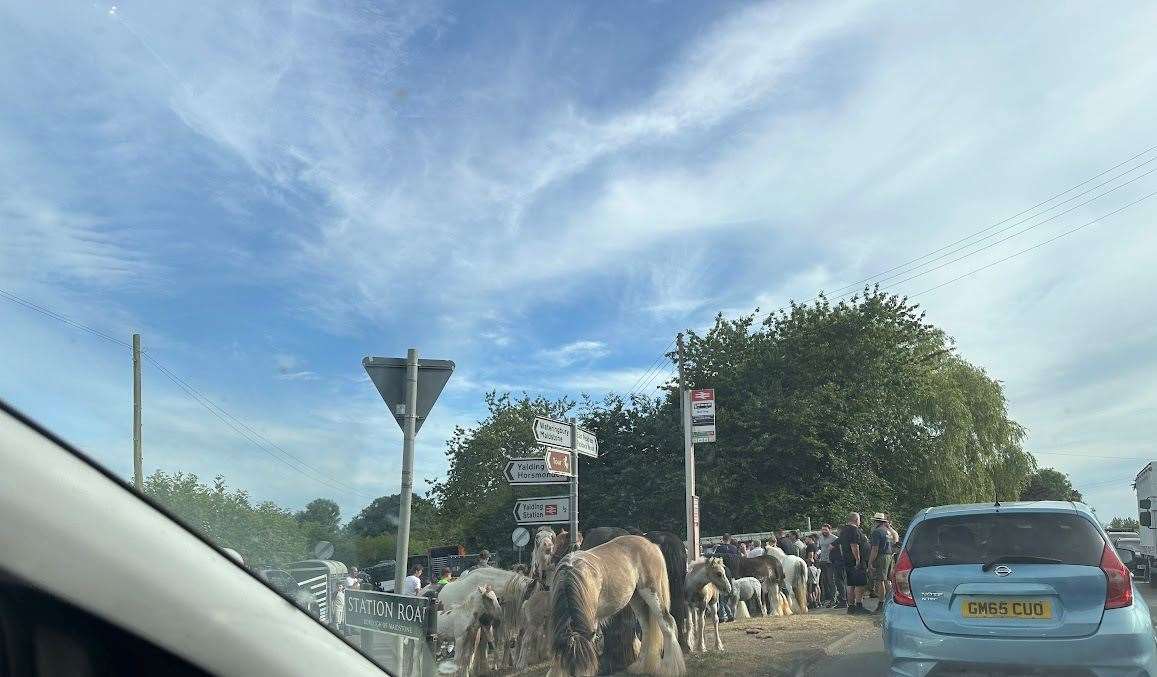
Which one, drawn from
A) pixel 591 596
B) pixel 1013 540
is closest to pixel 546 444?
pixel 591 596

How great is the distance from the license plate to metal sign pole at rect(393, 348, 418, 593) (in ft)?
13.6

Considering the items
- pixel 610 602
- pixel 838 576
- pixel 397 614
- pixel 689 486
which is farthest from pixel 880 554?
pixel 397 614

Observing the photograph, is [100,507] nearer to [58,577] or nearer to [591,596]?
[58,577]

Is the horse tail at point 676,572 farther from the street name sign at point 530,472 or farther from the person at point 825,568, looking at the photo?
the person at point 825,568

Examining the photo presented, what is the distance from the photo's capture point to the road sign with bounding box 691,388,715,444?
70.4ft

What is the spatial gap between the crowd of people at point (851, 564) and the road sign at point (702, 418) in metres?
2.83

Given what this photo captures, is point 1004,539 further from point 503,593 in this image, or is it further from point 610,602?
point 503,593

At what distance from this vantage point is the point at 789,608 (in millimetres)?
17391

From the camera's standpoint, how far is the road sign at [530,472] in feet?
36.1

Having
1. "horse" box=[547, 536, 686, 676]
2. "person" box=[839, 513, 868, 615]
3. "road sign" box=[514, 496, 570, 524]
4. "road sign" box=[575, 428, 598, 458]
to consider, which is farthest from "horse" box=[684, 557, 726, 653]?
"person" box=[839, 513, 868, 615]

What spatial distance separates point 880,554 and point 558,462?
8.17 meters

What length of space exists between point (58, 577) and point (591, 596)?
23.2 ft

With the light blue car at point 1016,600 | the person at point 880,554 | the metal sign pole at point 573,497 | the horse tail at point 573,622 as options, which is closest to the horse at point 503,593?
the metal sign pole at point 573,497

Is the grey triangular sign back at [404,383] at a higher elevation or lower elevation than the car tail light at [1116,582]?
higher
